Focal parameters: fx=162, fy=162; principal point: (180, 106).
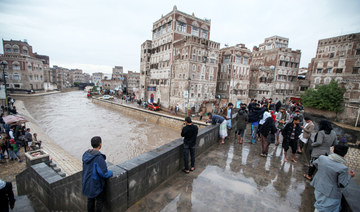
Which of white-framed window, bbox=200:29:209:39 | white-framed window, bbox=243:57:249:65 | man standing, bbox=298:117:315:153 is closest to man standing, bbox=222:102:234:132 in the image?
man standing, bbox=298:117:315:153

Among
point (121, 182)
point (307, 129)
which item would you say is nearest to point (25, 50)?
point (121, 182)

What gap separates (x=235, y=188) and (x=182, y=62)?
28023 mm

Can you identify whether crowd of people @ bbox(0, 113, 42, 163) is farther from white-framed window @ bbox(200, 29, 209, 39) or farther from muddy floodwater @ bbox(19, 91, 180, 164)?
white-framed window @ bbox(200, 29, 209, 39)

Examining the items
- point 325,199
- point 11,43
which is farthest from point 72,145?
point 11,43

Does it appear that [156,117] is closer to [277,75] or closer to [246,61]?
[246,61]

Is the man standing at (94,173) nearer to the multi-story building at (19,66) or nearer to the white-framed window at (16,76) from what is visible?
the multi-story building at (19,66)

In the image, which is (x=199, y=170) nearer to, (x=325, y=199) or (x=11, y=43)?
Result: (x=325, y=199)

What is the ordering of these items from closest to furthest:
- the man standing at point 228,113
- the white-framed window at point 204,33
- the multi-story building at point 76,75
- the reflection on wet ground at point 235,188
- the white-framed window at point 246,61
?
the reflection on wet ground at point 235,188, the man standing at point 228,113, the white-framed window at point 246,61, the white-framed window at point 204,33, the multi-story building at point 76,75

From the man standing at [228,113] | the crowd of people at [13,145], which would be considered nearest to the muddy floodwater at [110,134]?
the crowd of people at [13,145]

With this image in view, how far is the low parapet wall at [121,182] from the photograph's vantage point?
3.15m

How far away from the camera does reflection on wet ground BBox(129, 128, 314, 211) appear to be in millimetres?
3693

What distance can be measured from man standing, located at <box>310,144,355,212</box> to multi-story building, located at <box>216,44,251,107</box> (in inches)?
1278

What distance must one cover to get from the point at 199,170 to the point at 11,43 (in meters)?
75.7

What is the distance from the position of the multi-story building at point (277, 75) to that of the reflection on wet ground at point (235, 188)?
38933 millimetres
